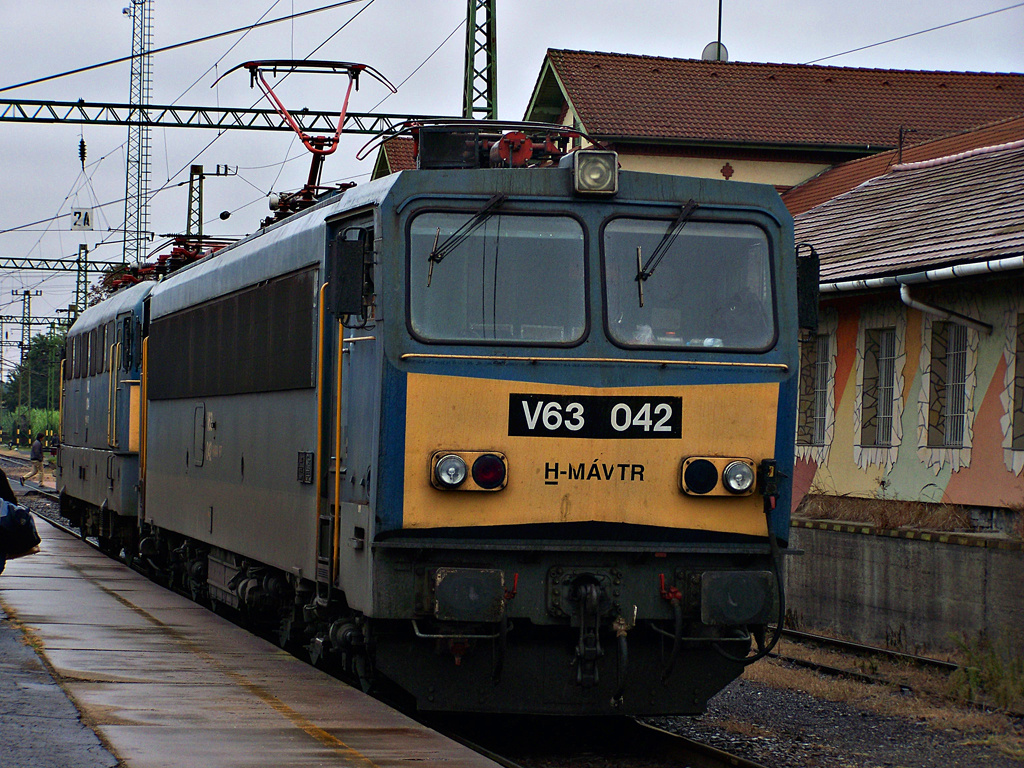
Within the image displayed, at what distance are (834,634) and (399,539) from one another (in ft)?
24.7

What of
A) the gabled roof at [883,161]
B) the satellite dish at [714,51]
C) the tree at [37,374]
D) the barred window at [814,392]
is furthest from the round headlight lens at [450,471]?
the tree at [37,374]

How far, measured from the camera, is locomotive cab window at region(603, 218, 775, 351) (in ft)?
27.2

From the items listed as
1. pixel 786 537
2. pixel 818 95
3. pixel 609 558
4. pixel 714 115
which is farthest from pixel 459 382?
pixel 818 95

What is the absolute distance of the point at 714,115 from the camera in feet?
99.5

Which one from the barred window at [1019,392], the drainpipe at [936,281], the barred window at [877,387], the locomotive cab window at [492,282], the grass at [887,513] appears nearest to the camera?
the locomotive cab window at [492,282]

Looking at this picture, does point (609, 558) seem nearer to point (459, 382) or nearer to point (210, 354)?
point (459, 382)

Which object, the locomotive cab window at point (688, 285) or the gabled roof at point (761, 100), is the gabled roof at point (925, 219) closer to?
the locomotive cab window at point (688, 285)

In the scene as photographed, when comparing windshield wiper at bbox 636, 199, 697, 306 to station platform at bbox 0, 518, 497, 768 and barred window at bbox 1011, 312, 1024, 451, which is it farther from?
barred window at bbox 1011, 312, 1024, 451

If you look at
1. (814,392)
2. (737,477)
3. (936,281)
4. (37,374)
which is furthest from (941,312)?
(37,374)

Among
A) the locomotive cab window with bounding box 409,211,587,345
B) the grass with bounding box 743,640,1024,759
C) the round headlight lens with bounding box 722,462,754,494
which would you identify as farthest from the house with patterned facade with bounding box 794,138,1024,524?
the locomotive cab window with bounding box 409,211,587,345

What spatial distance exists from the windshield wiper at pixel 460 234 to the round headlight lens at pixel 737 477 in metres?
1.95

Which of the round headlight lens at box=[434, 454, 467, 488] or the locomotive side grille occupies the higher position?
the locomotive side grille

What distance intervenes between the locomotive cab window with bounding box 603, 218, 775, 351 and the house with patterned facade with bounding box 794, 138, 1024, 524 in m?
4.45

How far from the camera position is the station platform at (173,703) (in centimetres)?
655
